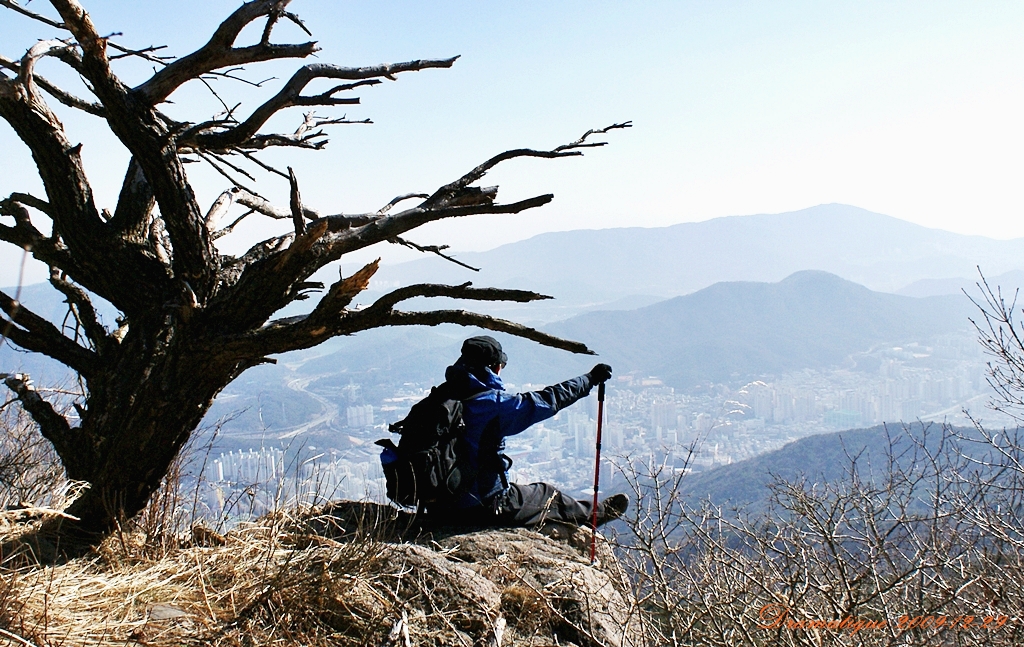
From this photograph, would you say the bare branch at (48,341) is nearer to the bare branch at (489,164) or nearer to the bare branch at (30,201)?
the bare branch at (30,201)

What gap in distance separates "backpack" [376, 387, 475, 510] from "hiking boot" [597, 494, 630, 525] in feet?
4.00

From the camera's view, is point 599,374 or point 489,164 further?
point 599,374

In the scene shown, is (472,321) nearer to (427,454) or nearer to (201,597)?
(427,454)

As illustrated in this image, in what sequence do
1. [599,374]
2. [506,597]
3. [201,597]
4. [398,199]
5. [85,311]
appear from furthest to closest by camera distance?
1. [599,374]
2. [398,199]
3. [85,311]
4. [506,597]
5. [201,597]

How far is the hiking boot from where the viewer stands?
5449 mm

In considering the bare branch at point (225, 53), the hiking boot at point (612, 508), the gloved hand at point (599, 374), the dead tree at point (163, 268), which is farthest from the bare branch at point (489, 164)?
the hiking boot at point (612, 508)

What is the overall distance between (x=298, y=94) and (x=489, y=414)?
2.25 metres

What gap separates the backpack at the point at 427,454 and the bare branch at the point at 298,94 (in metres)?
1.89

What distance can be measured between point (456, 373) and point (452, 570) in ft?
5.04

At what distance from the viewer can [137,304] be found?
3773mm

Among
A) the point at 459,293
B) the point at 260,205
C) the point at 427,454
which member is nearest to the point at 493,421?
the point at 427,454

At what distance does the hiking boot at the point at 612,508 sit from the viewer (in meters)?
5.45

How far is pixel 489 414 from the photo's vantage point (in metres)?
4.82

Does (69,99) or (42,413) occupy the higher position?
(69,99)
